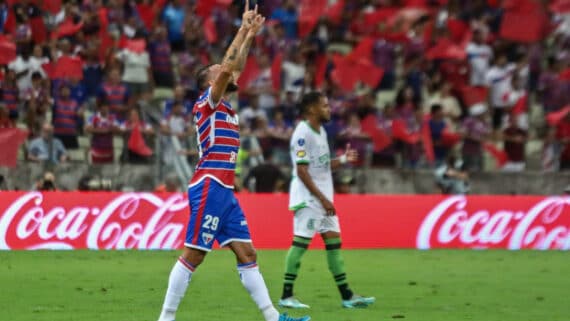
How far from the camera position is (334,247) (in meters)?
13.5

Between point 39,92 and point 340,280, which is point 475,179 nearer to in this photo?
point 39,92

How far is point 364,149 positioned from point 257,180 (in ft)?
9.12

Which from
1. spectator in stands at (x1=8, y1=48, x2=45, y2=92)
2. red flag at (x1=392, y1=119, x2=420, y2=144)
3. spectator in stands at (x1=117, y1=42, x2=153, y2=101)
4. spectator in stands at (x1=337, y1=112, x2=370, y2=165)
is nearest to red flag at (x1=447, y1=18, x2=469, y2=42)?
red flag at (x1=392, y1=119, x2=420, y2=144)

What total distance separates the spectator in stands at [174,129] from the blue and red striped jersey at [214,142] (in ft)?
41.9

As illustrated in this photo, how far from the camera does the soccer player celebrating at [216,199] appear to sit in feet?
33.4

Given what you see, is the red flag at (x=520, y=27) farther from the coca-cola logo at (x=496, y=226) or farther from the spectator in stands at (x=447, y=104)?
the coca-cola logo at (x=496, y=226)

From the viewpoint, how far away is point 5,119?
2156 cm

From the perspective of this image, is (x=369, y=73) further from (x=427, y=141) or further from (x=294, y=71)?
(x=427, y=141)

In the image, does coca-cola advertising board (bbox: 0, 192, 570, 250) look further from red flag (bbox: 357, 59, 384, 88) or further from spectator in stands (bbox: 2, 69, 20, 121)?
red flag (bbox: 357, 59, 384, 88)

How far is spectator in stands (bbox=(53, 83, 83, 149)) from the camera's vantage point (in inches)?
873

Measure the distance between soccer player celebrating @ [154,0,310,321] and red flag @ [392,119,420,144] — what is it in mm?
14666

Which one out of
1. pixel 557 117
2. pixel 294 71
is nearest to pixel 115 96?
pixel 294 71

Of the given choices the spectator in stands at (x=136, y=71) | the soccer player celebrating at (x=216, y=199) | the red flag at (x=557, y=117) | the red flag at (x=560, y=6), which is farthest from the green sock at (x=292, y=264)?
the red flag at (x=560, y=6)

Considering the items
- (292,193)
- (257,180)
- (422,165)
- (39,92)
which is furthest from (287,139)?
(292,193)
